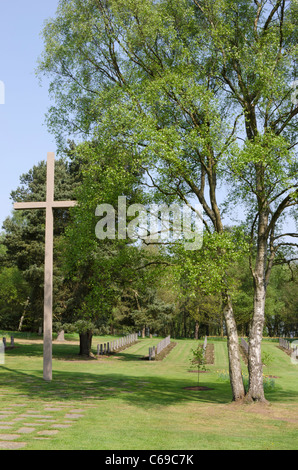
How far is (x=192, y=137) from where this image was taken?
13211 millimetres

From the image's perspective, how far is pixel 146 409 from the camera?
1246 centimetres

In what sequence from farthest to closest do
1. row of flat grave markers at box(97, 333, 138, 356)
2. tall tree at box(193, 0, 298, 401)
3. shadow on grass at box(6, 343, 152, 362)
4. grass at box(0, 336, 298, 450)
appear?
1. row of flat grave markers at box(97, 333, 138, 356)
2. shadow on grass at box(6, 343, 152, 362)
3. tall tree at box(193, 0, 298, 401)
4. grass at box(0, 336, 298, 450)

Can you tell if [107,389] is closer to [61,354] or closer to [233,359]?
[233,359]

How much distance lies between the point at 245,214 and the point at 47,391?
8.68 metres

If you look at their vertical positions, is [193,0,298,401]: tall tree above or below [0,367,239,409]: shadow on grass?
above

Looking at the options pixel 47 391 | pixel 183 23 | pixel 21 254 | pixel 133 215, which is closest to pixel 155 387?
pixel 47 391

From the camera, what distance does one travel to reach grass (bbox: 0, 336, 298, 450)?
8.48 meters

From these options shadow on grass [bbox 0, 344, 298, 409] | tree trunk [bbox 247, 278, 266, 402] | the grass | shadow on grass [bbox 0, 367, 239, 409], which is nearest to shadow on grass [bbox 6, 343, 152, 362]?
the grass

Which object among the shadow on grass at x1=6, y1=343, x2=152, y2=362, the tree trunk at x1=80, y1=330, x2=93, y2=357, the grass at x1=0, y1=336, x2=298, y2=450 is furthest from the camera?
the tree trunk at x1=80, y1=330, x2=93, y2=357

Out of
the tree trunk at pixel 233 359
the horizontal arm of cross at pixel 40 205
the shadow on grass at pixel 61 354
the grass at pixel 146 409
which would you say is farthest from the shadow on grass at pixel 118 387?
the horizontal arm of cross at pixel 40 205

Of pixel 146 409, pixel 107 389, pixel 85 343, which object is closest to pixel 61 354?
pixel 85 343

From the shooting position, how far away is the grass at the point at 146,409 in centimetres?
848

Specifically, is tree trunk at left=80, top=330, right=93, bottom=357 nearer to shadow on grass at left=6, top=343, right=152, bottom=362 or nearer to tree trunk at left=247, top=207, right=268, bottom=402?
shadow on grass at left=6, top=343, right=152, bottom=362

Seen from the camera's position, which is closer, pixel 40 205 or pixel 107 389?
pixel 107 389
